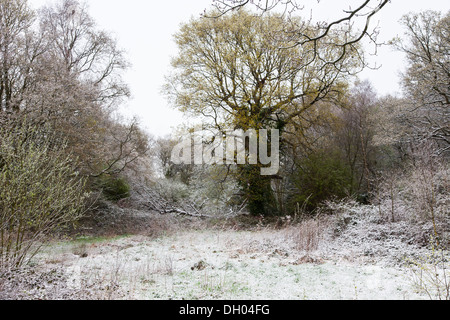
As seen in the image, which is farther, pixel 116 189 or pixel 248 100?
pixel 116 189

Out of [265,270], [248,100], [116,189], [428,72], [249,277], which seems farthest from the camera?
[116,189]

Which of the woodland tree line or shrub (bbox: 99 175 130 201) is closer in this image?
the woodland tree line

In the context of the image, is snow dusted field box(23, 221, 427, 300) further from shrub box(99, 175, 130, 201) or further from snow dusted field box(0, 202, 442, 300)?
shrub box(99, 175, 130, 201)

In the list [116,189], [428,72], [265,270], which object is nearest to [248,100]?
[428,72]

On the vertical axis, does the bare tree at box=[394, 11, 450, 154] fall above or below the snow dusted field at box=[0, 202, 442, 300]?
above

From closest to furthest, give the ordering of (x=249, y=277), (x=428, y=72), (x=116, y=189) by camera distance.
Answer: (x=249, y=277)
(x=428, y=72)
(x=116, y=189)

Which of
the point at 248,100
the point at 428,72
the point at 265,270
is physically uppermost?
the point at 428,72

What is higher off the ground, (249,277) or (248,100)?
(248,100)

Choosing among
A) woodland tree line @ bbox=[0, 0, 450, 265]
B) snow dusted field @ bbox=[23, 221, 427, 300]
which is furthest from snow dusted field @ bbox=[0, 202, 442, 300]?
woodland tree line @ bbox=[0, 0, 450, 265]

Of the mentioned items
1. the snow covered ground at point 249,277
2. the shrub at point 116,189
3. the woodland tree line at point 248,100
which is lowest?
the snow covered ground at point 249,277

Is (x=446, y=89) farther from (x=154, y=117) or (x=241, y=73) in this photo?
(x=154, y=117)

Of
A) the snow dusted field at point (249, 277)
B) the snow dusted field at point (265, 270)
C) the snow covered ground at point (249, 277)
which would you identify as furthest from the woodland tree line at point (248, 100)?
the snow covered ground at point (249, 277)

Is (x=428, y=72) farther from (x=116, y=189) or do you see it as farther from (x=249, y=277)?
(x=116, y=189)

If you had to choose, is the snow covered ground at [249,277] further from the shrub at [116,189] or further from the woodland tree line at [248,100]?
the shrub at [116,189]
